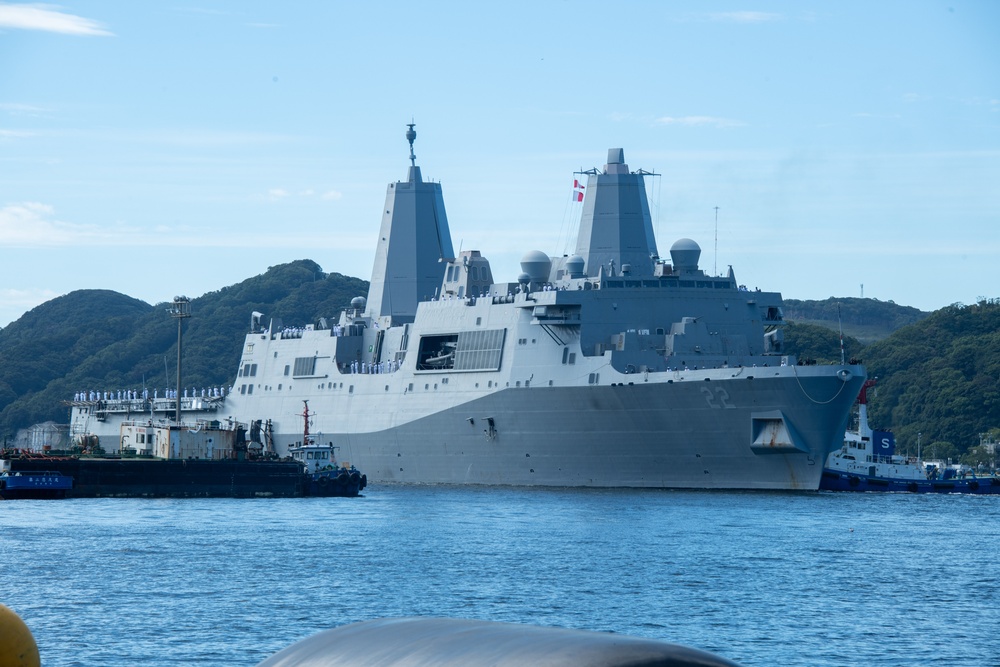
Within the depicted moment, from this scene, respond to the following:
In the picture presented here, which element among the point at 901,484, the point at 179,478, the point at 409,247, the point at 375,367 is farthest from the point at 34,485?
the point at 901,484

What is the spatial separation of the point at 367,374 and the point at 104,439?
77.9ft

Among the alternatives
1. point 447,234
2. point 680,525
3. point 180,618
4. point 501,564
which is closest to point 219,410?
point 447,234

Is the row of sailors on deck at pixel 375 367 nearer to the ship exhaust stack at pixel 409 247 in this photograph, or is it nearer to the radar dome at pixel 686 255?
the ship exhaust stack at pixel 409 247

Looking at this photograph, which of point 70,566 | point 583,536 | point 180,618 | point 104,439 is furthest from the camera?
point 104,439

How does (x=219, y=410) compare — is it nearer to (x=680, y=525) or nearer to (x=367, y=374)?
(x=367, y=374)

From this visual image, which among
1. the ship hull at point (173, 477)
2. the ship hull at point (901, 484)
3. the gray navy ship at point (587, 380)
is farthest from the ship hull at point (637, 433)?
the ship hull at point (901, 484)

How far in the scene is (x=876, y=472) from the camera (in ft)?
207

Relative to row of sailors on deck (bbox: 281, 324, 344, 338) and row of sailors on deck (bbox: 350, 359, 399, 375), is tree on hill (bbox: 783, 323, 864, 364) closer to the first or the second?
row of sailors on deck (bbox: 281, 324, 344, 338)

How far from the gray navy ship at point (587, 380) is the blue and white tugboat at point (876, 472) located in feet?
24.1

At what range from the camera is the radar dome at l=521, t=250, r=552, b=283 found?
57.5m

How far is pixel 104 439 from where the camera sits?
8044 cm

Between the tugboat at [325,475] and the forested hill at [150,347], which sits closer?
the tugboat at [325,475]

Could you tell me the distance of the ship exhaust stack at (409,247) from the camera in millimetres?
70250

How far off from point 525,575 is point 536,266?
29.6 metres
